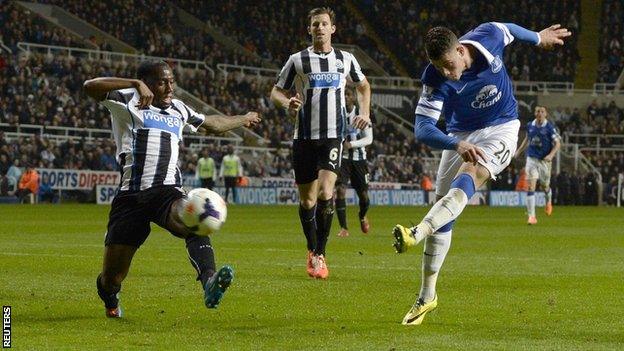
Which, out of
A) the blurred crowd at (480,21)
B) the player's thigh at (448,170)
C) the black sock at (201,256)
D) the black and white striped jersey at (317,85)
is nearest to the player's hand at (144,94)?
the black sock at (201,256)

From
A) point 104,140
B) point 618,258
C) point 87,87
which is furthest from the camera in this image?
point 104,140

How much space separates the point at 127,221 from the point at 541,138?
1882cm

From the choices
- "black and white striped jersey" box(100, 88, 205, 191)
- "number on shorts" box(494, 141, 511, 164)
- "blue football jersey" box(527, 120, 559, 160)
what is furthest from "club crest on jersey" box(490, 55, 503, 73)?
"blue football jersey" box(527, 120, 559, 160)

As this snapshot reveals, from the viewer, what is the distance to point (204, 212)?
8102 mm

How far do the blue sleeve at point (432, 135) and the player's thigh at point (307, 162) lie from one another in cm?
387

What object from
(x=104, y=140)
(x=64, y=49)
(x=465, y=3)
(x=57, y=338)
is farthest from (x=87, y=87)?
(x=465, y=3)

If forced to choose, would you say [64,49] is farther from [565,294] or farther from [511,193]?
[565,294]

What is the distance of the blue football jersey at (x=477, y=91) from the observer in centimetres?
875

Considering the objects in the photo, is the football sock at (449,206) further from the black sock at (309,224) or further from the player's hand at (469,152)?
the black sock at (309,224)

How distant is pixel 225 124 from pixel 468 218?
2064cm

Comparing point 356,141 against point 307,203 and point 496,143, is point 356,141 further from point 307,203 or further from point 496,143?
point 496,143

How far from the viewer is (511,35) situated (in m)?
9.41

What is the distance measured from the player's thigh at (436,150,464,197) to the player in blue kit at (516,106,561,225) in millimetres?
16578

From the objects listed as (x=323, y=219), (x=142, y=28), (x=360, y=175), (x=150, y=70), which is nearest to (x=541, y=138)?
(x=360, y=175)
